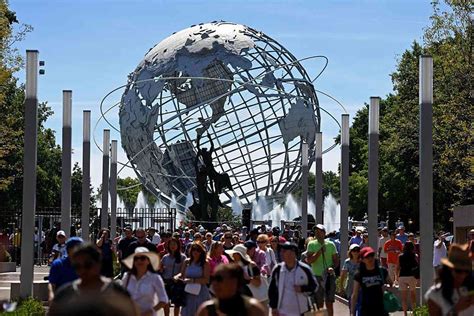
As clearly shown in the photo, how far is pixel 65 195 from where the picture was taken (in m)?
25.0

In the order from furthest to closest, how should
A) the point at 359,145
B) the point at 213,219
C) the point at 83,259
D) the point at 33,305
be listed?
the point at 359,145 → the point at 213,219 → the point at 33,305 → the point at 83,259

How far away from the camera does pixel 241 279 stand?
8.16 m

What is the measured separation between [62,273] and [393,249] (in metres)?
13.6

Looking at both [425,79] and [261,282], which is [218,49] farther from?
[261,282]

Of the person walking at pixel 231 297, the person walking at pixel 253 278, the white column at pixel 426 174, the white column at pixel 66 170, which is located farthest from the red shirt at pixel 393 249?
the person walking at pixel 231 297

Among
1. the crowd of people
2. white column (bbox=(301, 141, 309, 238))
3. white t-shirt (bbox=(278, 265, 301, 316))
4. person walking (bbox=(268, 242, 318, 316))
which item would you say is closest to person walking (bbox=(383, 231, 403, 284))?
the crowd of people

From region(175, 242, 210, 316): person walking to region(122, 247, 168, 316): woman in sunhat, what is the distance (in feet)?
11.7

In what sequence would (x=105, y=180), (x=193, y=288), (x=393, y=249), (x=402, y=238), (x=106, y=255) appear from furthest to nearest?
1. (x=105, y=180)
2. (x=402, y=238)
3. (x=393, y=249)
4. (x=106, y=255)
5. (x=193, y=288)

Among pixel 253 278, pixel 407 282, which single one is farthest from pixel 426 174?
pixel 253 278

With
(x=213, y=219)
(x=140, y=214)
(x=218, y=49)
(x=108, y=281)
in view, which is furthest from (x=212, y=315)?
(x=218, y=49)

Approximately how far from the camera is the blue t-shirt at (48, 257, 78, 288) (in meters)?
12.6

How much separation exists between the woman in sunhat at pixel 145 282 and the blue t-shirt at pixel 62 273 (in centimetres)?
170

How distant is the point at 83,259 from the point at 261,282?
7.16 meters

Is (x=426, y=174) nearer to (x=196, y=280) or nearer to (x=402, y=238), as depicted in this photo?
(x=196, y=280)
